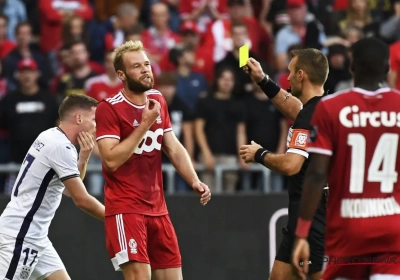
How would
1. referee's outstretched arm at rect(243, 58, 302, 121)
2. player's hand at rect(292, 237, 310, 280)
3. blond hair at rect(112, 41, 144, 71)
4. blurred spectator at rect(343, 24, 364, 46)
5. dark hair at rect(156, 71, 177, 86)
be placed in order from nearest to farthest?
player's hand at rect(292, 237, 310, 280) < blond hair at rect(112, 41, 144, 71) < referee's outstretched arm at rect(243, 58, 302, 121) < dark hair at rect(156, 71, 177, 86) < blurred spectator at rect(343, 24, 364, 46)

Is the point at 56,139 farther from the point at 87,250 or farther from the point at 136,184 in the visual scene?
the point at 87,250

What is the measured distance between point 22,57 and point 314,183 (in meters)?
9.15

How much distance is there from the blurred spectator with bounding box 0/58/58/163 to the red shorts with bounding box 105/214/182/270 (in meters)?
5.24

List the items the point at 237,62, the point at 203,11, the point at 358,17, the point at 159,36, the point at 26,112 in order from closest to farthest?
1. the point at 26,112
2. the point at 237,62
3. the point at 159,36
4. the point at 358,17
5. the point at 203,11

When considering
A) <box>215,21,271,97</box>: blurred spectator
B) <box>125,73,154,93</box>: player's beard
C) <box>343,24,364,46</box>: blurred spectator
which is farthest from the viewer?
<box>343,24,364,46</box>: blurred spectator

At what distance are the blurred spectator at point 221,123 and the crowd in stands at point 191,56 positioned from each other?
14 millimetres

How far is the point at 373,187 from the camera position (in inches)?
242

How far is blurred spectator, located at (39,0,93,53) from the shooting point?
1527 cm

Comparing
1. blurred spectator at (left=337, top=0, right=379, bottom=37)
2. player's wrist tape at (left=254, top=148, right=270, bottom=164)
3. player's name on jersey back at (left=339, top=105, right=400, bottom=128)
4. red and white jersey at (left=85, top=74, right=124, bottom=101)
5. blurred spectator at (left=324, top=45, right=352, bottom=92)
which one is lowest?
player's wrist tape at (left=254, top=148, right=270, bottom=164)

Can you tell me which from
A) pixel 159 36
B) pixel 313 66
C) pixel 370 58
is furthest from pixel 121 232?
pixel 159 36

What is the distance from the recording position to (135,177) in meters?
8.00

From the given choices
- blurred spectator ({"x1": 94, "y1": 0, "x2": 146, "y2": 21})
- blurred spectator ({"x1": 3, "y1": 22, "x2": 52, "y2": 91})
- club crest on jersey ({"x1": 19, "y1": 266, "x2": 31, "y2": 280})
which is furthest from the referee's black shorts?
blurred spectator ({"x1": 94, "y1": 0, "x2": 146, "y2": 21})

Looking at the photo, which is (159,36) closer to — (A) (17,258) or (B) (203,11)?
(B) (203,11)

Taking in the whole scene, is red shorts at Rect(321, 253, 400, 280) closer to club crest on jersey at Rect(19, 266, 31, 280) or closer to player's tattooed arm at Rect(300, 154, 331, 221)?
player's tattooed arm at Rect(300, 154, 331, 221)
